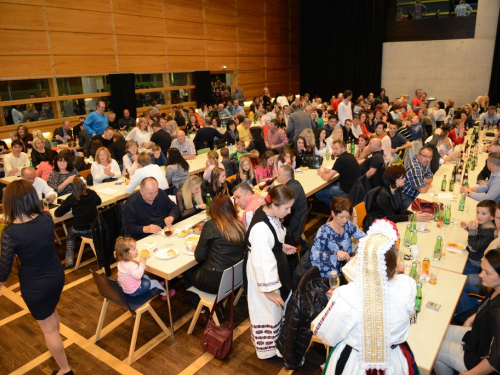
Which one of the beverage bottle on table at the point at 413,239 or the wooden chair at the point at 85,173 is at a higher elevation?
the wooden chair at the point at 85,173

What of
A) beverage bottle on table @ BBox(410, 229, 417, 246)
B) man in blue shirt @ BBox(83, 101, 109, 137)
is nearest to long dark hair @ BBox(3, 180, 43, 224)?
beverage bottle on table @ BBox(410, 229, 417, 246)

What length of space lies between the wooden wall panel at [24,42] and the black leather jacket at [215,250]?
28.9 ft

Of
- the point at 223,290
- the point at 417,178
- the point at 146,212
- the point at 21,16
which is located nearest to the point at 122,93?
the point at 21,16

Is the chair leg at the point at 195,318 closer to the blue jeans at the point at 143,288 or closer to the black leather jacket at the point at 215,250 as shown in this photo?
the black leather jacket at the point at 215,250

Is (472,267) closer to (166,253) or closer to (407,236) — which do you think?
(407,236)

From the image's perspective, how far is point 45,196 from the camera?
5.68 m

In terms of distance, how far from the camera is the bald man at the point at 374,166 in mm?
6289

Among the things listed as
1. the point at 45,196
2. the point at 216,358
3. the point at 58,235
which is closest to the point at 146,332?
the point at 216,358

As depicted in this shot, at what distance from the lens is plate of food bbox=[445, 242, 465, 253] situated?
3835mm

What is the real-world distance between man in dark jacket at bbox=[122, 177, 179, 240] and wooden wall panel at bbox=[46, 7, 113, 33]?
26.7ft

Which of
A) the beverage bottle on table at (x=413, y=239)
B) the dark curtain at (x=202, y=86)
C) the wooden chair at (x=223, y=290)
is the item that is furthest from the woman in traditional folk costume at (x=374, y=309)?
the dark curtain at (x=202, y=86)

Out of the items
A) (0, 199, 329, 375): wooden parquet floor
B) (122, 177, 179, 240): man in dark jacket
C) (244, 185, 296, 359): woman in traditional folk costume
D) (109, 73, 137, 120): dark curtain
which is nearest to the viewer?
(244, 185, 296, 359): woman in traditional folk costume

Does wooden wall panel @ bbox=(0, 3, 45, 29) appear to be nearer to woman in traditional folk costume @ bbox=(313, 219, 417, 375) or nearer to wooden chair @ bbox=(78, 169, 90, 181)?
wooden chair @ bbox=(78, 169, 90, 181)

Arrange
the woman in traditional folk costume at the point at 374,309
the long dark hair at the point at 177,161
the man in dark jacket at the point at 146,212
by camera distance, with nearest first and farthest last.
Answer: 1. the woman in traditional folk costume at the point at 374,309
2. the man in dark jacket at the point at 146,212
3. the long dark hair at the point at 177,161
